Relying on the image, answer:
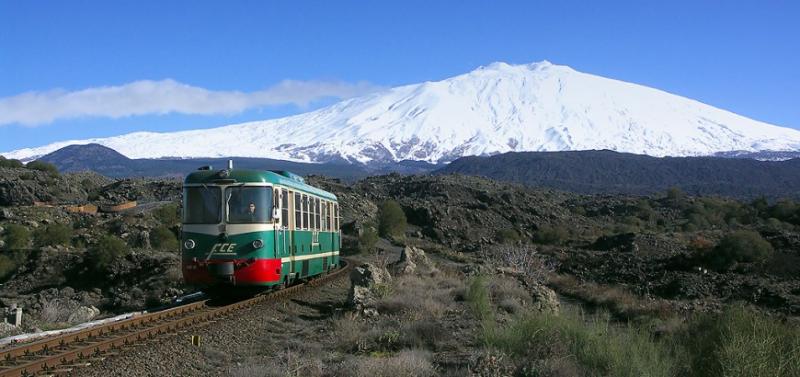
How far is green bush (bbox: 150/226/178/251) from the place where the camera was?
39.9m

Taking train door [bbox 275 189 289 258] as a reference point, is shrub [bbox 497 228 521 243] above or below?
below

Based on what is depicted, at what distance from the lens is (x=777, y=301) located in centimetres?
2580

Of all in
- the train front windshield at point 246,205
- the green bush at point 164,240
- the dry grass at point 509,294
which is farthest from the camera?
the green bush at point 164,240

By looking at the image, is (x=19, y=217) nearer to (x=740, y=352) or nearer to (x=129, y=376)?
(x=129, y=376)

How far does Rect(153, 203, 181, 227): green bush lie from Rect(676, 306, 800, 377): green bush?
133 feet

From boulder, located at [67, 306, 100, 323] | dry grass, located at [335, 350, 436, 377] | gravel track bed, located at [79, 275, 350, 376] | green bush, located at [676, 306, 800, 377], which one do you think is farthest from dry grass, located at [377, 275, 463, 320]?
boulder, located at [67, 306, 100, 323]

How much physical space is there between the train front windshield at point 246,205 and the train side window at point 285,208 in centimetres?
70

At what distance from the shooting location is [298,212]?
Answer: 1789 cm

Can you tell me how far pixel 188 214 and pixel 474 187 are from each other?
252ft

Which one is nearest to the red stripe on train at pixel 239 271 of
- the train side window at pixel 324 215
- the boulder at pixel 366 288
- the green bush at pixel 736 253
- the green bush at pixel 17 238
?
the boulder at pixel 366 288

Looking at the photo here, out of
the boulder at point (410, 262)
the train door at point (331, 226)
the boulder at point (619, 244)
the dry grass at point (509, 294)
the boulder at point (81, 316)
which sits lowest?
the boulder at point (619, 244)

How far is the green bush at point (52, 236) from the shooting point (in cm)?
4072

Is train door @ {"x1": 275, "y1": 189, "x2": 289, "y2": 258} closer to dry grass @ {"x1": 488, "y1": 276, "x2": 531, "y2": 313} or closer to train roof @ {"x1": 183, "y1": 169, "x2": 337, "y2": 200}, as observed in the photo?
train roof @ {"x1": 183, "y1": 169, "x2": 337, "y2": 200}

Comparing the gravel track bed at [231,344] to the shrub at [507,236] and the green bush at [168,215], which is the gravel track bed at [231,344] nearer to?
the green bush at [168,215]
